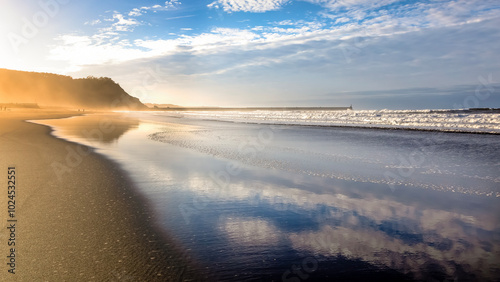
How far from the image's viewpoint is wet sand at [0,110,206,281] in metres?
4.04

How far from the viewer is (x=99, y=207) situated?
261 inches

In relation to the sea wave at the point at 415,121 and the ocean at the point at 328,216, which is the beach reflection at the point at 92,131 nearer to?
the ocean at the point at 328,216

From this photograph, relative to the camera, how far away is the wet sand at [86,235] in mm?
4043

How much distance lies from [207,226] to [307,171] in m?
6.03

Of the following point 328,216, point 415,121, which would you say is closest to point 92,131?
point 328,216

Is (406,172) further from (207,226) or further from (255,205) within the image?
(207,226)

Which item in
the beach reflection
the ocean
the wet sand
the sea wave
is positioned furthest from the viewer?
the sea wave

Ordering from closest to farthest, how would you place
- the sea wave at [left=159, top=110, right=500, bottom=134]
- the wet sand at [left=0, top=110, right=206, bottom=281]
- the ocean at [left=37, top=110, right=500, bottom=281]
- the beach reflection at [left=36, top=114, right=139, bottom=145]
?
the wet sand at [left=0, top=110, right=206, bottom=281]
the ocean at [left=37, top=110, right=500, bottom=281]
the beach reflection at [left=36, top=114, right=139, bottom=145]
the sea wave at [left=159, top=110, right=500, bottom=134]

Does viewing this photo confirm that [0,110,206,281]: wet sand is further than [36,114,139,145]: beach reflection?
No

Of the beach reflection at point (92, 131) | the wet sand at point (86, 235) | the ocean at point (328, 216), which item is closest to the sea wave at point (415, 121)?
the ocean at point (328, 216)

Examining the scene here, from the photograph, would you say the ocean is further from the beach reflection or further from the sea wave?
the sea wave

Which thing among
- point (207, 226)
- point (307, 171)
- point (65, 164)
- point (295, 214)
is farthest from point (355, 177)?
point (65, 164)

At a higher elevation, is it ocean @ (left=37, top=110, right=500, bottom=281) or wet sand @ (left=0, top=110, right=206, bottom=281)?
wet sand @ (left=0, top=110, right=206, bottom=281)

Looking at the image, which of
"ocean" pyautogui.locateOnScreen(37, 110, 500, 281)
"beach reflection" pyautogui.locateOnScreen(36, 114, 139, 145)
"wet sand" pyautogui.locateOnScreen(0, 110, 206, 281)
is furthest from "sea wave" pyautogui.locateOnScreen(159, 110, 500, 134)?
"wet sand" pyautogui.locateOnScreen(0, 110, 206, 281)
